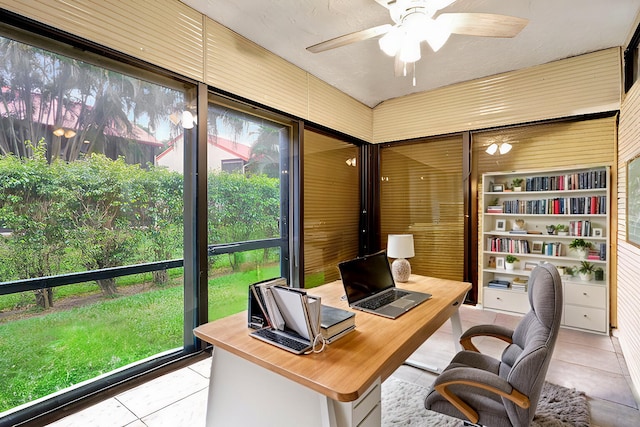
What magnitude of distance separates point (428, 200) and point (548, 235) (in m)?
1.50

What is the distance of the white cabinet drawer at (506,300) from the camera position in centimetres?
372

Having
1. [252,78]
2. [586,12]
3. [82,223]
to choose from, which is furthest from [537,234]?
[82,223]

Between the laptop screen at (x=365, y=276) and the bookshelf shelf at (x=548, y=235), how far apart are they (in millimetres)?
2403

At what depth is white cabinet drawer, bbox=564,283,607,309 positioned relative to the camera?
3240 mm

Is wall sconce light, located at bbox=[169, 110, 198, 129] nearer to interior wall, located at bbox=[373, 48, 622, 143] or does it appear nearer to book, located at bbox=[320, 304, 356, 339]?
book, located at bbox=[320, 304, 356, 339]

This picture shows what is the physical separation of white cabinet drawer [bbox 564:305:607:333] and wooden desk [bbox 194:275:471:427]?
2.57m

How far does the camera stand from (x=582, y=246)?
11.3 ft

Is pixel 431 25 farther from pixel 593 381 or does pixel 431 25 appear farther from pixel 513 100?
pixel 593 381

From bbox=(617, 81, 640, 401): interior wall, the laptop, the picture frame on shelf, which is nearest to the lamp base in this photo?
the laptop

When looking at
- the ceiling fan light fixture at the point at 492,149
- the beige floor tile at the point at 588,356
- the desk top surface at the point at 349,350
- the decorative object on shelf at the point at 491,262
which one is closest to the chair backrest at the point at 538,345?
the desk top surface at the point at 349,350

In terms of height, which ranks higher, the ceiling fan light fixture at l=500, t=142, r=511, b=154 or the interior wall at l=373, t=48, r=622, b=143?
the interior wall at l=373, t=48, r=622, b=143

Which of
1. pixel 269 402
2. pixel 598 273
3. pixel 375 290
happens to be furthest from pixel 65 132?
pixel 598 273

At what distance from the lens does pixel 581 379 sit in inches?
94.0

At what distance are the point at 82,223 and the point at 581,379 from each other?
153 inches
